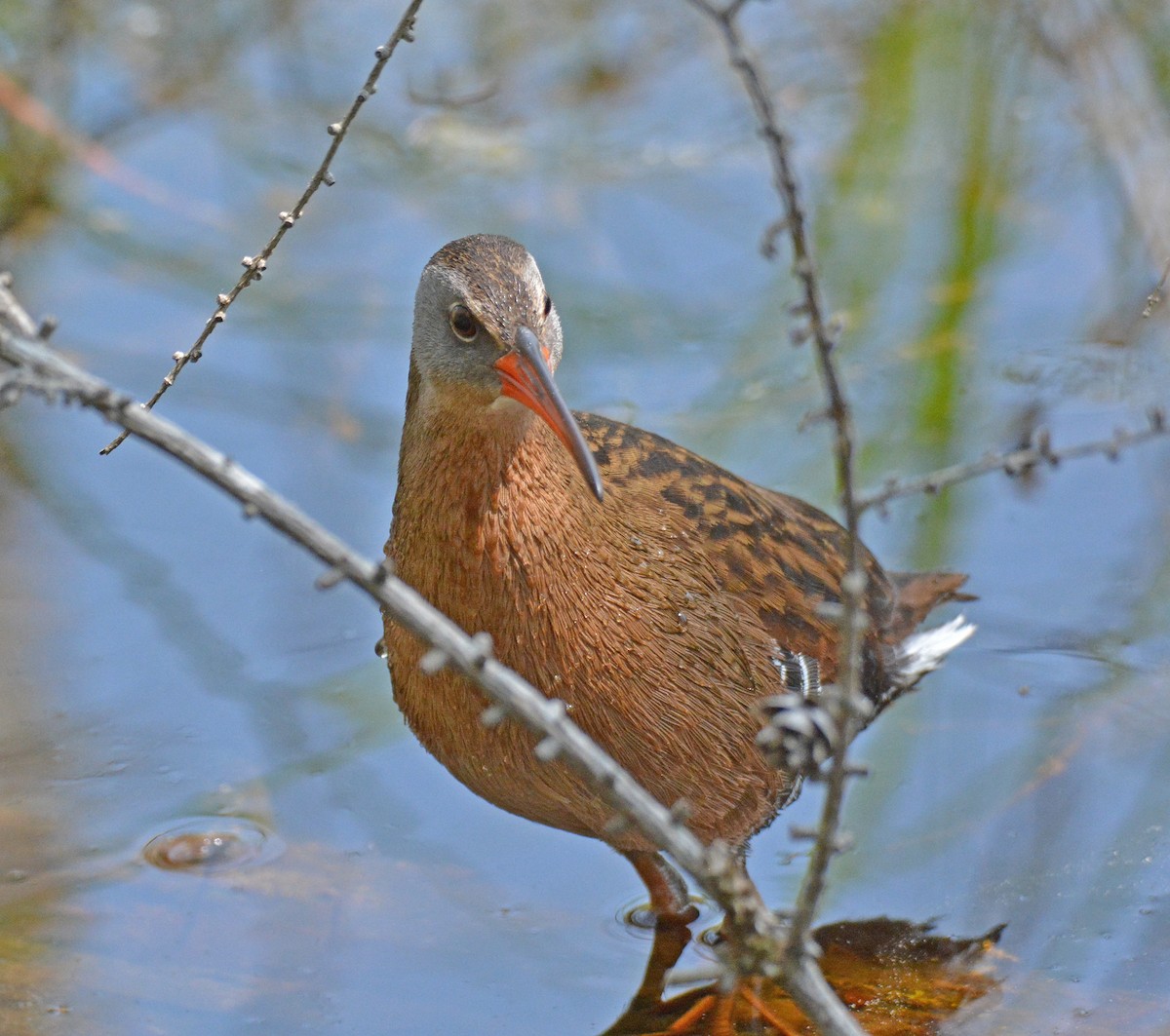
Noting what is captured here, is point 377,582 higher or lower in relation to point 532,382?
lower

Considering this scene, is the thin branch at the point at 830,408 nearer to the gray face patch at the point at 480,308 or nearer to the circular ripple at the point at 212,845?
the gray face patch at the point at 480,308

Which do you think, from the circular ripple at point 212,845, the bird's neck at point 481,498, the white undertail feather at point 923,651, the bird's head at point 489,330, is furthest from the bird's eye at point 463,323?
the white undertail feather at point 923,651

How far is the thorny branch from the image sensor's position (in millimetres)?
1905

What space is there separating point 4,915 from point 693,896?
4.81 feet

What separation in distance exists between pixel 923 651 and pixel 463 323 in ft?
5.20

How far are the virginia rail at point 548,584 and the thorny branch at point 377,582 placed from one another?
916 millimetres

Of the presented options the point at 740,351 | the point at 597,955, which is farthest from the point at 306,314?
the point at 597,955

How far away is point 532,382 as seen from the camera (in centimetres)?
300

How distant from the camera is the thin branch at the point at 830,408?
1786 mm

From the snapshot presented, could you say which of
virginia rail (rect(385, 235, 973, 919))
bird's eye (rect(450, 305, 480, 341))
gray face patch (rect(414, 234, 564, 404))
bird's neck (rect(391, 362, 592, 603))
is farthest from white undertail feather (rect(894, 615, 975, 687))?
bird's eye (rect(450, 305, 480, 341))

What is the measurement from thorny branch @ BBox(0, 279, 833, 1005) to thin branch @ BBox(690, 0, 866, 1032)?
160mm

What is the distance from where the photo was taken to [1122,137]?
4.62m

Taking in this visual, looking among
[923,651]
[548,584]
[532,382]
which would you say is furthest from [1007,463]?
[923,651]

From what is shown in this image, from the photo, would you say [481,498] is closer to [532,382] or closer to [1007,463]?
[532,382]
